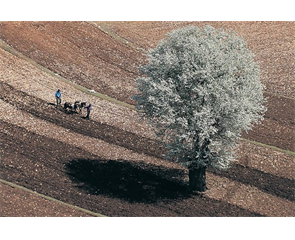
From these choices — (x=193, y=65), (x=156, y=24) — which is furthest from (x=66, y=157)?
(x=156, y=24)

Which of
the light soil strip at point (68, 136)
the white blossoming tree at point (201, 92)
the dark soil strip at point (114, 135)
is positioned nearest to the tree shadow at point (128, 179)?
the light soil strip at point (68, 136)

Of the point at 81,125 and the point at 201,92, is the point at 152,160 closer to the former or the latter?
the point at 81,125

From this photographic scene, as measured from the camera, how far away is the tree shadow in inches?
1641

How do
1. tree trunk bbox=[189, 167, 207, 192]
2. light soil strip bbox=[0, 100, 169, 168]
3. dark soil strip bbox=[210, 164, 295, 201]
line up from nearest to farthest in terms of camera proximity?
tree trunk bbox=[189, 167, 207, 192], dark soil strip bbox=[210, 164, 295, 201], light soil strip bbox=[0, 100, 169, 168]

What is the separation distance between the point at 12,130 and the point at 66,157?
6.52m

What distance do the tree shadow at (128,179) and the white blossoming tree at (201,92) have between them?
283 cm

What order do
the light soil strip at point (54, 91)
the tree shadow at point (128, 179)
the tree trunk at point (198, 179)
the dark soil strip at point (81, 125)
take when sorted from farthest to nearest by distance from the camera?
1. the light soil strip at point (54, 91)
2. the dark soil strip at point (81, 125)
3. the tree trunk at point (198, 179)
4. the tree shadow at point (128, 179)

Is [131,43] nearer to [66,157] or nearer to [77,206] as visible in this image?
[66,157]

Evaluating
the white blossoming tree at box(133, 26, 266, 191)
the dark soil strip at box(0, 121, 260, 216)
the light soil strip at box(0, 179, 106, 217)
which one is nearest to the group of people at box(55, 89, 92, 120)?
the dark soil strip at box(0, 121, 260, 216)

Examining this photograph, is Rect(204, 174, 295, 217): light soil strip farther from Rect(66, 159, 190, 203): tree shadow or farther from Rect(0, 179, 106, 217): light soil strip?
Rect(0, 179, 106, 217): light soil strip

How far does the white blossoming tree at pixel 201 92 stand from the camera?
40.0m

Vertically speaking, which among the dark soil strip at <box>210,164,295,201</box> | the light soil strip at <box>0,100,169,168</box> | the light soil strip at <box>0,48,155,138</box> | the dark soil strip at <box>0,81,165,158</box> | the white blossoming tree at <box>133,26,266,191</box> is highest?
the white blossoming tree at <box>133,26,266,191</box>

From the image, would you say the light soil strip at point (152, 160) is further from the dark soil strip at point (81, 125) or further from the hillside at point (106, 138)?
the dark soil strip at point (81, 125)

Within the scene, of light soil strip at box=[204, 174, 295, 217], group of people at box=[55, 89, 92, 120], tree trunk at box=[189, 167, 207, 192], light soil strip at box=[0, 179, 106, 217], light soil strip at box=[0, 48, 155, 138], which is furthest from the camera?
light soil strip at box=[0, 48, 155, 138]
